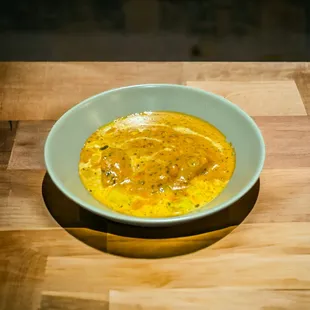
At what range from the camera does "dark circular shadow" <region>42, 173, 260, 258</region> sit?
3.32 feet

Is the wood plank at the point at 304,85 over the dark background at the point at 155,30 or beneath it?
over

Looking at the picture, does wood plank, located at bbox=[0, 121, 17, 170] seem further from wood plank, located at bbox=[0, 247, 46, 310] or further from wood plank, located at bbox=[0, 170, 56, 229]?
wood plank, located at bbox=[0, 247, 46, 310]

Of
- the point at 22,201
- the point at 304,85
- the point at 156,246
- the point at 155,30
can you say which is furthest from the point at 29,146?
the point at 155,30

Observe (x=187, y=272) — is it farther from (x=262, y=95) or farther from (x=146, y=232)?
(x=262, y=95)

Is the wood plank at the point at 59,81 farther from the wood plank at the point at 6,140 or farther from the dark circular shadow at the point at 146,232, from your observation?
the dark circular shadow at the point at 146,232

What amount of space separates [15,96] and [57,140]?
1.27 ft

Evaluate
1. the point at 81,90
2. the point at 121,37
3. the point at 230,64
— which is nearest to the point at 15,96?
the point at 81,90

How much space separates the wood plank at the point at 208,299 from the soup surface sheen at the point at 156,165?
166 millimetres

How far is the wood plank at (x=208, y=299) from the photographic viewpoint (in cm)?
91

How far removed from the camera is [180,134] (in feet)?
4.09

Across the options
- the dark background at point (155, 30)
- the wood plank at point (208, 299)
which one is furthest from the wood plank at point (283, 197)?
the dark background at point (155, 30)

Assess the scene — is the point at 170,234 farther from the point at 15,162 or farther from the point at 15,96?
the point at 15,96

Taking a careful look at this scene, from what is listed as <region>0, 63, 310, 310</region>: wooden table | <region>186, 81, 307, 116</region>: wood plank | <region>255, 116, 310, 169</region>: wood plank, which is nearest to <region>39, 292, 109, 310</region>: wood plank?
<region>0, 63, 310, 310</region>: wooden table

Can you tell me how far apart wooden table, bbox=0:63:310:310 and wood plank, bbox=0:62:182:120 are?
1.9 inches
